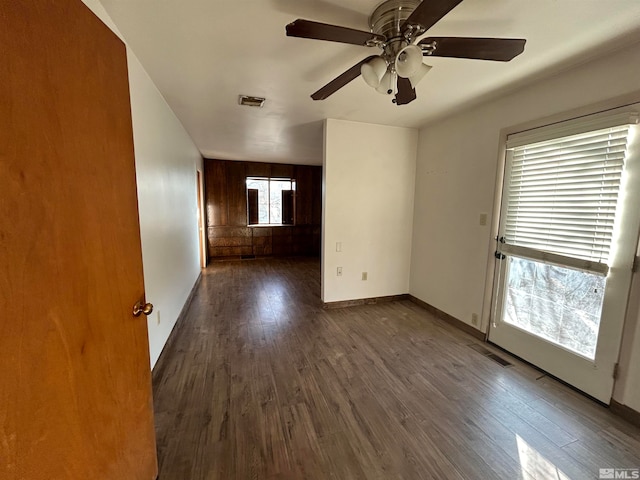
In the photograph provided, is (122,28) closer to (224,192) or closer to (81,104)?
(81,104)

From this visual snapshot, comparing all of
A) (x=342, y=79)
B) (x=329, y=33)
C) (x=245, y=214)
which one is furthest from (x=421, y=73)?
(x=245, y=214)

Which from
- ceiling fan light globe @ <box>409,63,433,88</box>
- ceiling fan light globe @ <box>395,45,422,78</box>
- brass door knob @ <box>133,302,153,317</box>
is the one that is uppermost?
ceiling fan light globe @ <box>409,63,433,88</box>

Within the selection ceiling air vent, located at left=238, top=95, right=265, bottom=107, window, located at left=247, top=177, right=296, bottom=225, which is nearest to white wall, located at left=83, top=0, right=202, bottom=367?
ceiling air vent, located at left=238, top=95, right=265, bottom=107

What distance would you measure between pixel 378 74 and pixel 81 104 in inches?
53.6

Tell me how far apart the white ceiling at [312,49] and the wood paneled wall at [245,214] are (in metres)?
3.23

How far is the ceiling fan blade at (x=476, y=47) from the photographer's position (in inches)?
49.5

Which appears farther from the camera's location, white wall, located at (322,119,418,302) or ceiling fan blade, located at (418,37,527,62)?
white wall, located at (322,119,418,302)

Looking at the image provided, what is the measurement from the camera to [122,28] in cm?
151

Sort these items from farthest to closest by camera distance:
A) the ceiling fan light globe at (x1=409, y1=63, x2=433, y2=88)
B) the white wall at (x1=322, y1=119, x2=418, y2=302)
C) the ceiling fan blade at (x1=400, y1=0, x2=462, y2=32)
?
the white wall at (x1=322, y1=119, x2=418, y2=302)
the ceiling fan light globe at (x1=409, y1=63, x2=433, y2=88)
the ceiling fan blade at (x1=400, y1=0, x2=462, y2=32)

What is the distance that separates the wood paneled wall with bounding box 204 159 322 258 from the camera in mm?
6109

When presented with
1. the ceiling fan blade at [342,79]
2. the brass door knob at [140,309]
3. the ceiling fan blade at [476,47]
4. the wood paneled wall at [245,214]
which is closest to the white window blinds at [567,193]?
the ceiling fan blade at [476,47]

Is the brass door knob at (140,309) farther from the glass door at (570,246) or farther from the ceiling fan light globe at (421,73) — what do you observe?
the glass door at (570,246)

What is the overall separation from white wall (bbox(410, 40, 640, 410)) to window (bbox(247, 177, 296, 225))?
3859 millimetres

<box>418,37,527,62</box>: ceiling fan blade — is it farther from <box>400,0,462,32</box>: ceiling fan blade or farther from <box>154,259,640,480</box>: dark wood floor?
<box>154,259,640,480</box>: dark wood floor
